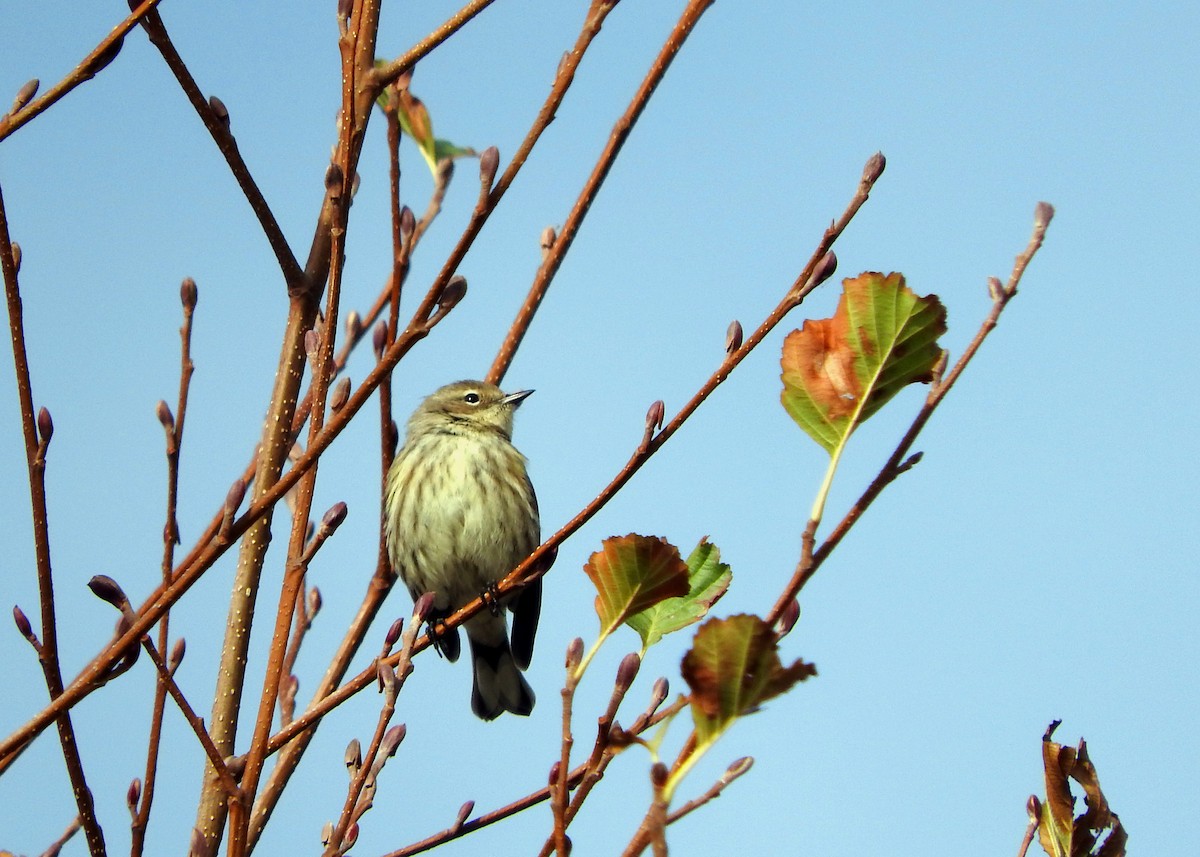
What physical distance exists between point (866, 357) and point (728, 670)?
2.61 ft

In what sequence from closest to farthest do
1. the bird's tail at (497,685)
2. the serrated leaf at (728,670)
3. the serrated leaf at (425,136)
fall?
the serrated leaf at (728,670) < the serrated leaf at (425,136) < the bird's tail at (497,685)

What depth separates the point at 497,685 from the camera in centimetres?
868

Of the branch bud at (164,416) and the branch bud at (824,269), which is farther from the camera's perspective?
the branch bud at (164,416)

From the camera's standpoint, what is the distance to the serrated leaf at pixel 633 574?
2787 millimetres

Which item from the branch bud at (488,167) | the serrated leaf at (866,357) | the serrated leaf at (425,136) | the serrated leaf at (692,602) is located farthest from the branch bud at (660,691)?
the serrated leaf at (425,136)

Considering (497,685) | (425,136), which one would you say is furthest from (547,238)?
(497,685)

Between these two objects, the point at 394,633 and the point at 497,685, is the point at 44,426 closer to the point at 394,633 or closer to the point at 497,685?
the point at 394,633

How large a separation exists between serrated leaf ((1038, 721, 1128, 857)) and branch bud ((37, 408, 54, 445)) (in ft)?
7.99

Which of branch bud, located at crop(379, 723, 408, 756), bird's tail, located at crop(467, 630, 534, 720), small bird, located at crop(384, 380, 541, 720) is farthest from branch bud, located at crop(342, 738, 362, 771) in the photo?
bird's tail, located at crop(467, 630, 534, 720)

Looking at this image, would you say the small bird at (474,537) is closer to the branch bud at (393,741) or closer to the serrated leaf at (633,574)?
the branch bud at (393,741)

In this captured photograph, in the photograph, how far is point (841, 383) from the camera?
2705 mm

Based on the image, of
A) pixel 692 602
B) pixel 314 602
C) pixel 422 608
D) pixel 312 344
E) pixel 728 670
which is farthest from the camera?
pixel 314 602

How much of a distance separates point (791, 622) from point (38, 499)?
175 cm

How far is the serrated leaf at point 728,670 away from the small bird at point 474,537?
5.21m
